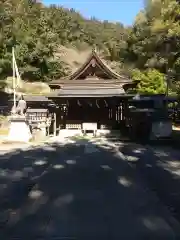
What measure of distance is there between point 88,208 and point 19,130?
1524 cm

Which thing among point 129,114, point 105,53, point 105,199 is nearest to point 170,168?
point 105,199

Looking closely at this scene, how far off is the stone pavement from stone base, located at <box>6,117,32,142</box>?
9.79 m

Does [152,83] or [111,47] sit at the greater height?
[111,47]

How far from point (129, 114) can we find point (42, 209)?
61.8ft

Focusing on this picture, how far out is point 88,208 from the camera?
20.8ft

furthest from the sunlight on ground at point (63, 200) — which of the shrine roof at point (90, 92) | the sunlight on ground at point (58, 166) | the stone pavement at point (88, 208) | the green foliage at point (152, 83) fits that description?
the green foliage at point (152, 83)

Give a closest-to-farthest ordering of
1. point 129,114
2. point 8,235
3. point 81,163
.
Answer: point 8,235 → point 81,163 → point 129,114

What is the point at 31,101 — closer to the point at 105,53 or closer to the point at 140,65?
the point at 140,65

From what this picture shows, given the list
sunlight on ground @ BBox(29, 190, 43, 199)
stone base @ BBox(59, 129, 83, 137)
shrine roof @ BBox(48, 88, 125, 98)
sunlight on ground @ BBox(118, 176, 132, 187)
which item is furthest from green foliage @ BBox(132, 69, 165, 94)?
sunlight on ground @ BBox(29, 190, 43, 199)

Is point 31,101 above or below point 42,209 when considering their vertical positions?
above

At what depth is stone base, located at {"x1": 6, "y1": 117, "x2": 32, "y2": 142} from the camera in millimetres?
20903

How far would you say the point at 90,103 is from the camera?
26.7 m

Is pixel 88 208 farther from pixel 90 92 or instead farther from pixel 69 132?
pixel 90 92

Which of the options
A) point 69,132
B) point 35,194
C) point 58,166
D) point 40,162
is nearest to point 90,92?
point 69,132
